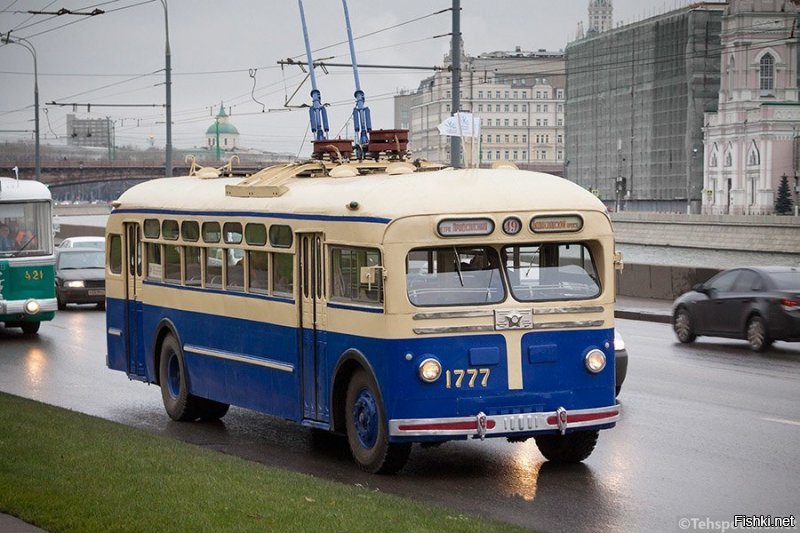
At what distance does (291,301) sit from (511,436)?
2.44 metres

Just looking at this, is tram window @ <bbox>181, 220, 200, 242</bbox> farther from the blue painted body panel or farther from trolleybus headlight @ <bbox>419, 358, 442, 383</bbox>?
trolleybus headlight @ <bbox>419, 358, 442, 383</bbox>

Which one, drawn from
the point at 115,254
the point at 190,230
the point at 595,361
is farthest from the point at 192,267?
the point at 595,361

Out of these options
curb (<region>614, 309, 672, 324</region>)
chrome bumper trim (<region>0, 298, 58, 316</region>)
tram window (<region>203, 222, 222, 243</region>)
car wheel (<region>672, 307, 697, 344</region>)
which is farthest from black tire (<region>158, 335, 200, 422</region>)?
curb (<region>614, 309, 672, 324</region>)

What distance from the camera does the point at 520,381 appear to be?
1065 centimetres

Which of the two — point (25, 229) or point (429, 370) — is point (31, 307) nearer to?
point (25, 229)

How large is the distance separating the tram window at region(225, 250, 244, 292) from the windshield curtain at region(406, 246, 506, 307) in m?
2.94

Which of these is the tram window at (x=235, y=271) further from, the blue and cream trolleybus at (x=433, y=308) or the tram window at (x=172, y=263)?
the tram window at (x=172, y=263)

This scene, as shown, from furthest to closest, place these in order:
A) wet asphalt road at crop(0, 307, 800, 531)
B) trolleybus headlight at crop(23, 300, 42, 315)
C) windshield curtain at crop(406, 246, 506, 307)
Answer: trolleybus headlight at crop(23, 300, 42, 315), windshield curtain at crop(406, 246, 506, 307), wet asphalt road at crop(0, 307, 800, 531)

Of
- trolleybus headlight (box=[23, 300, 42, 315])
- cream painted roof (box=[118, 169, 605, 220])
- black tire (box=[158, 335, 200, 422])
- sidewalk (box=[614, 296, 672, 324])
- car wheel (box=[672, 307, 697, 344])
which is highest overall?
cream painted roof (box=[118, 169, 605, 220])

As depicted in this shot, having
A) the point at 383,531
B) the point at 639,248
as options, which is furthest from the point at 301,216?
the point at 639,248

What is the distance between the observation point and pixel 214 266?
13.8m

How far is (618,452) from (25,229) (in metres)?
15.8

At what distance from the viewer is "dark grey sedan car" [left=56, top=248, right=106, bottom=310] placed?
33281 millimetres

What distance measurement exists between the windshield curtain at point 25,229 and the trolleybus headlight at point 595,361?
1643cm
